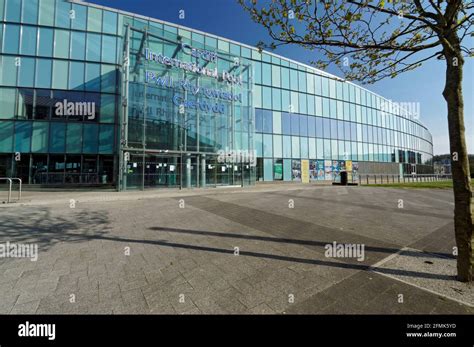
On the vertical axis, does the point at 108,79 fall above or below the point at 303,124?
above

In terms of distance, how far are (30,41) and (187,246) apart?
2900cm

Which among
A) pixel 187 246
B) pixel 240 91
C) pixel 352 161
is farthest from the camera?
pixel 352 161

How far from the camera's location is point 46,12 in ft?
73.5

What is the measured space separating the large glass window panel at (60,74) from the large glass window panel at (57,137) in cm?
383

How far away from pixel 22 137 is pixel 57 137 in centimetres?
272

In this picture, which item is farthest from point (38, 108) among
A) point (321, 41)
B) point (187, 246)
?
point (321, 41)

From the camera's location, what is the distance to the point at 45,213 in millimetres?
8516

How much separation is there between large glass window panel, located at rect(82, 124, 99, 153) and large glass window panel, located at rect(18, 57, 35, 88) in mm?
6068

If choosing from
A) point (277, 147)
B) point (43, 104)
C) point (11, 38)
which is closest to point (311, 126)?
point (277, 147)

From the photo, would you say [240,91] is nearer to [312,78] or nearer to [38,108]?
[312,78]

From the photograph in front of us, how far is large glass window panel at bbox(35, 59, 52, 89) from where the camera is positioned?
2184 cm

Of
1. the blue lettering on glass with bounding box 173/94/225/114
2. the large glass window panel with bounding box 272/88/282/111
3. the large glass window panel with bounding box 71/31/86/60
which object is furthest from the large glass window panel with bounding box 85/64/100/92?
the large glass window panel with bounding box 272/88/282/111

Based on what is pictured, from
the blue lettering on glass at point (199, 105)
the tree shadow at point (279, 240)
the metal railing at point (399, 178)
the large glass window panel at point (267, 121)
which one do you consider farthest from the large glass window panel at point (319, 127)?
the tree shadow at point (279, 240)

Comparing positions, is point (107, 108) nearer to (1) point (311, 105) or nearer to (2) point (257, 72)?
(2) point (257, 72)
